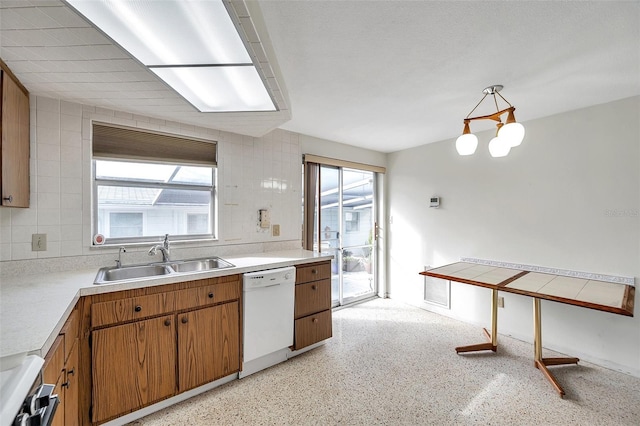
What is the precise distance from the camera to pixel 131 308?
5.65ft

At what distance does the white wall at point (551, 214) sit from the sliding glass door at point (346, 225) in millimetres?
751

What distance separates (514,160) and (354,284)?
8.72ft

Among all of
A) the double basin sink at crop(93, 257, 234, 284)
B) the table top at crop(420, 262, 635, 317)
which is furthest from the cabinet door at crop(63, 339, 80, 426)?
the table top at crop(420, 262, 635, 317)

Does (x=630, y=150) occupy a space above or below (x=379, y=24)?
below

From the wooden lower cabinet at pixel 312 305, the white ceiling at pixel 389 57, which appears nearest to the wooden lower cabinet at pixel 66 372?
the white ceiling at pixel 389 57

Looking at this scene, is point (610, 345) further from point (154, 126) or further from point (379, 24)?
point (154, 126)

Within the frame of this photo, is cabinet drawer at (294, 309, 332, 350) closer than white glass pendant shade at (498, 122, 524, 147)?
No

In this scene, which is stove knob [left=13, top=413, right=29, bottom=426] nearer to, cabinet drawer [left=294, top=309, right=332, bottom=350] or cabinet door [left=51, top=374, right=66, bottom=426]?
cabinet door [left=51, top=374, right=66, bottom=426]

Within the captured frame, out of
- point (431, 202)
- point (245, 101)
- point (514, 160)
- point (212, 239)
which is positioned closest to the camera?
point (245, 101)

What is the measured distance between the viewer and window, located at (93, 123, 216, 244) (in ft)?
7.42

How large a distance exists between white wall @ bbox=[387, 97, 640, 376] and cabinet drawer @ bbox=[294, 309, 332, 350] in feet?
5.67

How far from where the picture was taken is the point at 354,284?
4.21 metres

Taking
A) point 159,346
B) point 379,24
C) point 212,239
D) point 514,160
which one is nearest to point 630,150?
point 514,160

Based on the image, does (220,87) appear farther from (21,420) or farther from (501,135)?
(501,135)
